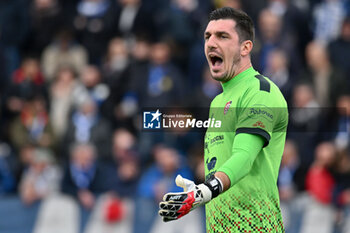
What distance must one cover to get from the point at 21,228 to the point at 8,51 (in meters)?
4.38

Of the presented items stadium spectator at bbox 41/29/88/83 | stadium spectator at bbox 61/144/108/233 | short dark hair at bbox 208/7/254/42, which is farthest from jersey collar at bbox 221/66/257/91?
stadium spectator at bbox 41/29/88/83

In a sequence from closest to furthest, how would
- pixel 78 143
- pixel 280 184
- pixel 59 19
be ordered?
pixel 280 184
pixel 78 143
pixel 59 19

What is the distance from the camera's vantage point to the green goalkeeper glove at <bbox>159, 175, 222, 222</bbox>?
3885 mm

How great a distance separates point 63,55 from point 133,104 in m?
2.16

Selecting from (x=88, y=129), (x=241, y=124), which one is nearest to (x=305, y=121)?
(x=88, y=129)

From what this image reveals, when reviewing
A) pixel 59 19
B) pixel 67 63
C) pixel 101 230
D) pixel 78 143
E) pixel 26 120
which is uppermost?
pixel 59 19

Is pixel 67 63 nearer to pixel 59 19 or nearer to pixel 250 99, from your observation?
pixel 59 19

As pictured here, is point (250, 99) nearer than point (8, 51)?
Yes

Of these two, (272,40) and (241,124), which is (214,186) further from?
(272,40)

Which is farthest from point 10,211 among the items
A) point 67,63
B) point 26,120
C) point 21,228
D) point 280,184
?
point 280,184

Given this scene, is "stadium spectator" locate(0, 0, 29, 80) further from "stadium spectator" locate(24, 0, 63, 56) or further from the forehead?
the forehead

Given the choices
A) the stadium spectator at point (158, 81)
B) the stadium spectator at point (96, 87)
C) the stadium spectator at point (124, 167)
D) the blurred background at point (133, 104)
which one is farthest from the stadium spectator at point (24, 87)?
the stadium spectator at point (124, 167)

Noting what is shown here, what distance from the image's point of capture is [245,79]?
4.68m

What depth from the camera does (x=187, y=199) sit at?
393 cm
